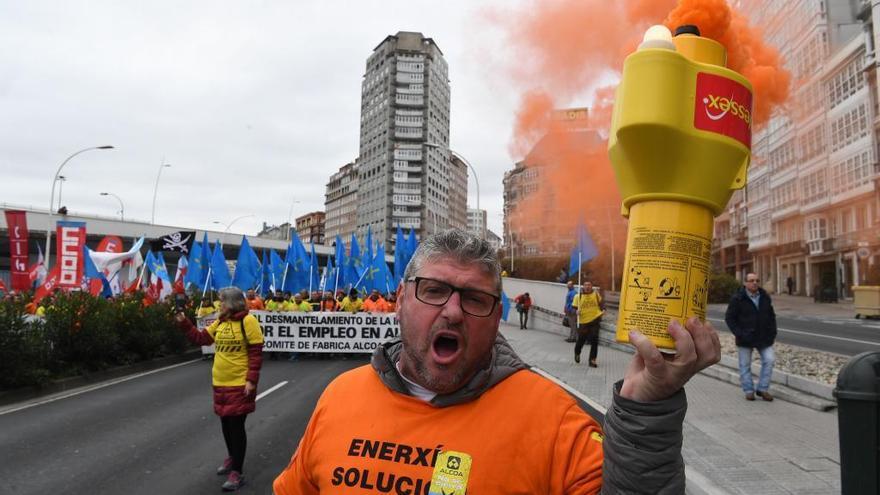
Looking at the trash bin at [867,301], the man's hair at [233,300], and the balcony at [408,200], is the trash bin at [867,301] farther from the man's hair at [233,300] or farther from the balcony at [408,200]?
the balcony at [408,200]

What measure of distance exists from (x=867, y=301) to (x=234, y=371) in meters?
31.0

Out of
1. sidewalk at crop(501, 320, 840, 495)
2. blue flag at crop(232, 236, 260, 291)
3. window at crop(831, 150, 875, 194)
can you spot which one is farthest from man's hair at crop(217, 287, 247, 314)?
window at crop(831, 150, 875, 194)

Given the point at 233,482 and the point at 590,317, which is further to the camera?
the point at 590,317

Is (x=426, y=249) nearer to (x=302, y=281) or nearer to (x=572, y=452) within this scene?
(x=572, y=452)

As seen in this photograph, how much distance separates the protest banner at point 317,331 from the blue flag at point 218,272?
416cm

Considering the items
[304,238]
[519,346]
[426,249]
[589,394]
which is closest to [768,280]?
[519,346]

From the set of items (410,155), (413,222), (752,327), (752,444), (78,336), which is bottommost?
(752,444)

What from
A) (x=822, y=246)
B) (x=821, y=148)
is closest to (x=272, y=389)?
(x=821, y=148)

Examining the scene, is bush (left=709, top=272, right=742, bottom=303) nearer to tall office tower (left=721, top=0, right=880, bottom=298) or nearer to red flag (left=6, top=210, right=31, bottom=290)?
tall office tower (left=721, top=0, right=880, bottom=298)

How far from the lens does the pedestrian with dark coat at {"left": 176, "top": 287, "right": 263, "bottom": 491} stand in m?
5.36

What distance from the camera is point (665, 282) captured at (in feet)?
4.02

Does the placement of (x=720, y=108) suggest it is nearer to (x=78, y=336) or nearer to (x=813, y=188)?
(x=78, y=336)

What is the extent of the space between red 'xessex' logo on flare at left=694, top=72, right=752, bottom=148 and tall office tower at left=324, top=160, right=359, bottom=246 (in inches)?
5682

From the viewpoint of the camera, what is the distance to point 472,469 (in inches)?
63.2
